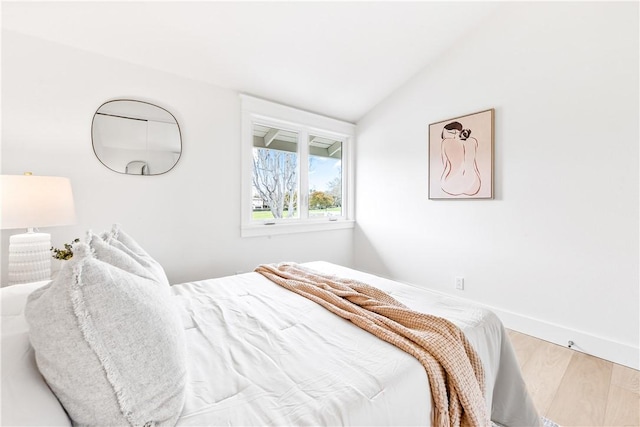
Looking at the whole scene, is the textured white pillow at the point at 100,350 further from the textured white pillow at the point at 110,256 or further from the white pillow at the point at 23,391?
the textured white pillow at the point at 110,256

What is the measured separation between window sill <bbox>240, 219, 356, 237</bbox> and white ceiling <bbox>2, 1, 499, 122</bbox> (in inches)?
54.0

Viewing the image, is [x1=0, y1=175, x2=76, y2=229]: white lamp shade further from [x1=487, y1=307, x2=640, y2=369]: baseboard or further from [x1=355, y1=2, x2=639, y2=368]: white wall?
[x1=487, y1=307, x2=640, y2=369]: baseboard

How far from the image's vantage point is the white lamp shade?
149 cm

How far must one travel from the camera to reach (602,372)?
5.92ft

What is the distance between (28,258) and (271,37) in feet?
7.42

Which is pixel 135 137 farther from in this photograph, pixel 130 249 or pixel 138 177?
pixel 130 249

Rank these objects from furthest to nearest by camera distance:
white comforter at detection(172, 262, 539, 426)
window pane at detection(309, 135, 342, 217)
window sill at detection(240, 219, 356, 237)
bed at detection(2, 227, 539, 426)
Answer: window pane at detection(309, 135, 342, 217)
window sill at detection(240, 219, 356, 237)
white comforter at detection(172, 262, 539, 426)
bed at detection(2, 227, 539, 426)

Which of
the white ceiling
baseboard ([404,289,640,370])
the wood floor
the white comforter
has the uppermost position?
the white ceiling

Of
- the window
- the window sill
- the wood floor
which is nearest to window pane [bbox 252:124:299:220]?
the window

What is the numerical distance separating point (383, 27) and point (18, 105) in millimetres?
2750

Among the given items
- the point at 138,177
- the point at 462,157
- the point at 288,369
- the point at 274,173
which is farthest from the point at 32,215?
the point at 462,157

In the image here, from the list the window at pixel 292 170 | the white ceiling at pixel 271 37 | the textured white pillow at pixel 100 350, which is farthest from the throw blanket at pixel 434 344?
the white ceiling at pixel 271 37

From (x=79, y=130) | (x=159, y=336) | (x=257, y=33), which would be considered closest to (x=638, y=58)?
(x=257, y=33)

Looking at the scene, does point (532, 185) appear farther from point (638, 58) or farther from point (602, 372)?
point (602, 372)
